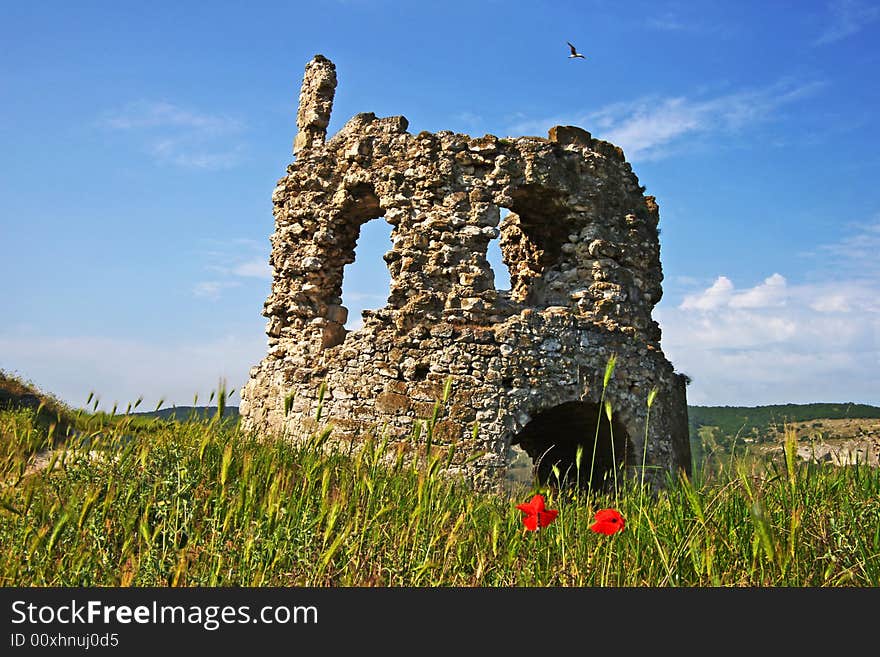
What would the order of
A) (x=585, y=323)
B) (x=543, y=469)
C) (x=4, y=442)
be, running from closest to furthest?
(x=4, y=442) < (x=585, y=323) < (x=543, y=469)

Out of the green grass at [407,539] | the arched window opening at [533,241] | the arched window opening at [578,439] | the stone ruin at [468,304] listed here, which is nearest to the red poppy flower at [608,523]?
the green grass at [407,539]

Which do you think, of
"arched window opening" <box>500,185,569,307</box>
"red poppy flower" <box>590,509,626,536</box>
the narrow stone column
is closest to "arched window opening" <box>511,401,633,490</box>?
"arched window opening" <box>500,185,569,307</box>

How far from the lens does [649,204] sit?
10.5 m

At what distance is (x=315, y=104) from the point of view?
34.4 feet

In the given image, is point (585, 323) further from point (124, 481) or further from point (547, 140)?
point (124, 481)

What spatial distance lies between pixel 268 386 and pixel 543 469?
14.3ft

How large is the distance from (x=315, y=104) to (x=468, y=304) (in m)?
4.16

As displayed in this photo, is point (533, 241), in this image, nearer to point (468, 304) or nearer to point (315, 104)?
point (468, 304)

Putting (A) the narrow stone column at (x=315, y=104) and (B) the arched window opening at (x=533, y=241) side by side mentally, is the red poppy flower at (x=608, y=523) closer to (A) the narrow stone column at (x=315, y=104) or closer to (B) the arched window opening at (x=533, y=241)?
(B) the arched window opening at (x=533, y=241)

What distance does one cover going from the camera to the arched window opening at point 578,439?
29.8ft

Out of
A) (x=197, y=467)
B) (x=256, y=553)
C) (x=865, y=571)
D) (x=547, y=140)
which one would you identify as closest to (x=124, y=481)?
(x=197, y=467)

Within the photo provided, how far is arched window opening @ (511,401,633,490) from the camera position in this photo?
9.07m

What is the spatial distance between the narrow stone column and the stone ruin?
0.04 metres

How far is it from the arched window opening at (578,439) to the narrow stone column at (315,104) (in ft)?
17.0
